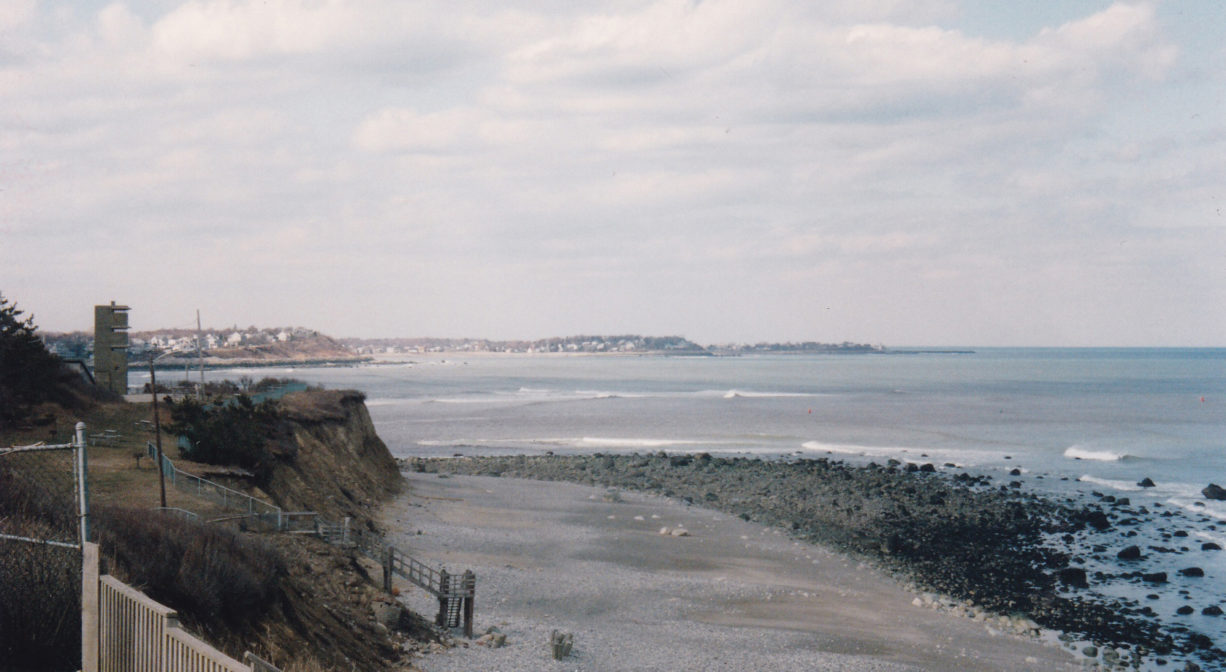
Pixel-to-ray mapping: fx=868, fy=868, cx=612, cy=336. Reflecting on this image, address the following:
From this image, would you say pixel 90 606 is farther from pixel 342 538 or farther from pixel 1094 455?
pixel 1094 455

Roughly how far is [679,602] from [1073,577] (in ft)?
46.2

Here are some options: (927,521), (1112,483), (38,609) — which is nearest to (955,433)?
(1112,483)

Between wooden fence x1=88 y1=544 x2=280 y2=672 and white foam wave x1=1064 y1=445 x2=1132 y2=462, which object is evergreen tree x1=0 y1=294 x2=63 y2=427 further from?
white foam wave x1=1064 y1=445 x2=1132 y2=462

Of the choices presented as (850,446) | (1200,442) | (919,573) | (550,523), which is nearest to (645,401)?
(850,446)

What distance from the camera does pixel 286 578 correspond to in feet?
60.2

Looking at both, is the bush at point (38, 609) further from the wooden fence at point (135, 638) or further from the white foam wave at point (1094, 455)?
the white foam wave at point (1094, 455)

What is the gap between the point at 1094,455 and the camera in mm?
63250

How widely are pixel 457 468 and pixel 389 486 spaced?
13.6 meters

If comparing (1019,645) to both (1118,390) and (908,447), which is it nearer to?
(908,447)

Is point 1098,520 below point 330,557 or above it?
below

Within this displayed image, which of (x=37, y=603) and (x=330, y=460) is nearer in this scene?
(x=37, y=603)

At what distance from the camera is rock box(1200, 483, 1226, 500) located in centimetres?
4659

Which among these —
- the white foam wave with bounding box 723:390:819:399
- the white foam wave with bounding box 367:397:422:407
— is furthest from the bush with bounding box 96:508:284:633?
the white foam wave with bounding box 723:390:819:399

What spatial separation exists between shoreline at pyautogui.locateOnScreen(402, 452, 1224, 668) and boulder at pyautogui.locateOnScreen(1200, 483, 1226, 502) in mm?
9934
